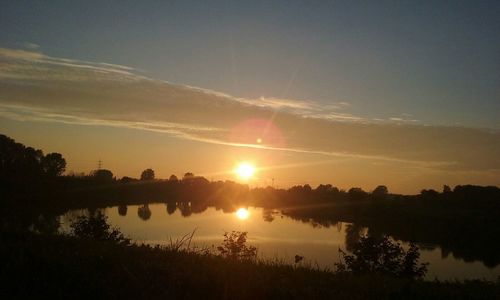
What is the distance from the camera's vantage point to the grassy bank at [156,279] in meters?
8.23

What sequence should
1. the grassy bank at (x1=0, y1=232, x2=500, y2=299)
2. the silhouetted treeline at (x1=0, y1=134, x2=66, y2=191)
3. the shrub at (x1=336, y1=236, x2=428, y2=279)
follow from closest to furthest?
the grassy bank at (x1=0, y1=232, x2=500, y2=299) → the shrub at (x1=336, y1=236, x2=428, y2=279) → the silhouetted treeline at (x1=0, y1=134, x2=66, y2=191)

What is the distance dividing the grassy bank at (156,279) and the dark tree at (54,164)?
12544 cm

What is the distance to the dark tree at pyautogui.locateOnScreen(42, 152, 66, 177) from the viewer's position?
429 feet

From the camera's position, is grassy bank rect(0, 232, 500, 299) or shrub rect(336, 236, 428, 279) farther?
shrub rect(336, 236, 428, 279)

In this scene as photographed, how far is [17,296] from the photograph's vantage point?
773 cm

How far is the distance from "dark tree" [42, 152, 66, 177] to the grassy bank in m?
125

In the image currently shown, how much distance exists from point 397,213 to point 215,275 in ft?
330

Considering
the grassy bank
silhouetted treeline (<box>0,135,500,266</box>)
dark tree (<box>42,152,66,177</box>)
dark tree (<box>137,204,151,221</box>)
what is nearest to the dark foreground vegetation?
the grassy bank

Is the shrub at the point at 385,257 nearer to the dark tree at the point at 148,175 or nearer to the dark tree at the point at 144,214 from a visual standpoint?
the dark tree at the point at 144,214

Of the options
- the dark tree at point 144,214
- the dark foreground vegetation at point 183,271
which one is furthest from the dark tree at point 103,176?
the dark foreground vegetation at point 183,271

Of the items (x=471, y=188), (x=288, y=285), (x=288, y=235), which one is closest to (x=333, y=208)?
(x=471, y=188)

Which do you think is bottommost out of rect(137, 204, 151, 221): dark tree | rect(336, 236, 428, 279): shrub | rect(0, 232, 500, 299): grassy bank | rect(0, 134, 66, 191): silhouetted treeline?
rect(336, 236, 428, 279): shrub

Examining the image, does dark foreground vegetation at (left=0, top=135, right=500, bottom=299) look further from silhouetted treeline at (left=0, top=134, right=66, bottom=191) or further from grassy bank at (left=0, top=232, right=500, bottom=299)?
silhouetted treeline at (left=0, top=134, right=66, bottom=191)

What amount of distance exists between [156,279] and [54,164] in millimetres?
138206
